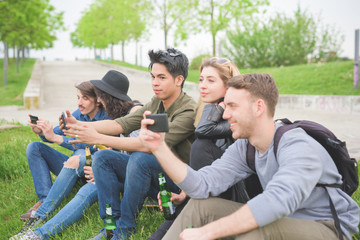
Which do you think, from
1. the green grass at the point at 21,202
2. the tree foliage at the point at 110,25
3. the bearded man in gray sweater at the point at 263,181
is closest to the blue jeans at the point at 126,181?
the green grass at the point at 21,202

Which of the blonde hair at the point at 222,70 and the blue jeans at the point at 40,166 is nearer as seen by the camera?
the blonde hair at the point at 222,70

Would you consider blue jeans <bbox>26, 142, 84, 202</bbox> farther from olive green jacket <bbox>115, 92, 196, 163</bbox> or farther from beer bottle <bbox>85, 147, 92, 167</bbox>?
olive green jacket <bbox>115, 92, 196, 163</bbox>

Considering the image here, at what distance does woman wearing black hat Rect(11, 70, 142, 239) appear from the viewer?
357cm

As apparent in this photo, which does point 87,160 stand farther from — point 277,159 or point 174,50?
point 277,159

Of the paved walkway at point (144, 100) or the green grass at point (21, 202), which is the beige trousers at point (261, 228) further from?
the paved walkway at point (144, 100)

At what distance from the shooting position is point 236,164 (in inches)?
103

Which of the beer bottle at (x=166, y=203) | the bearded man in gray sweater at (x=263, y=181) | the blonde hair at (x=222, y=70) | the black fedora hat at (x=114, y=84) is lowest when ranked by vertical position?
the beer bottle at (x=166, y=203)

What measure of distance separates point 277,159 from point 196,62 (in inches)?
868

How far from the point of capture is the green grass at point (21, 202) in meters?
3.55

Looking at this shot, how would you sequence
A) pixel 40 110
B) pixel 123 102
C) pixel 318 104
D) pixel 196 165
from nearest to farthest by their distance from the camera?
pixel 196 165 < pixel 123 102 < pixel 318 104 < pixel 40 110

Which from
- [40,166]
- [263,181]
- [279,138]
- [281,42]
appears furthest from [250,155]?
[281,42]

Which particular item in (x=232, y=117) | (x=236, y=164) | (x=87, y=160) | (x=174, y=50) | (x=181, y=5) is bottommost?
(x=87, y=160)

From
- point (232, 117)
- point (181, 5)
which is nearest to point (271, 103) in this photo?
point (232, 117)

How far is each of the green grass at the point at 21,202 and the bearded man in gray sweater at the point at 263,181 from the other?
34.7 inches
